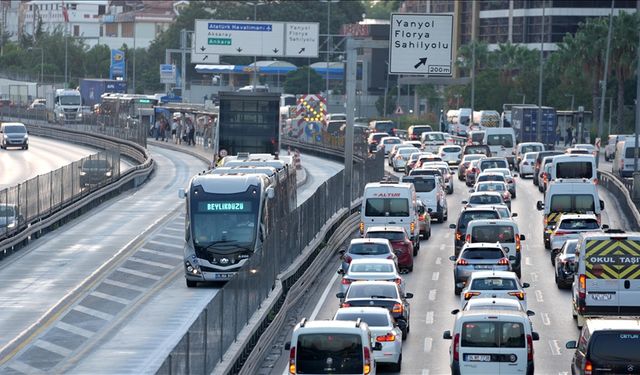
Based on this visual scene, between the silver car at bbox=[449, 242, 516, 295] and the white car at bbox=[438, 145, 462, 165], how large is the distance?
44950mm

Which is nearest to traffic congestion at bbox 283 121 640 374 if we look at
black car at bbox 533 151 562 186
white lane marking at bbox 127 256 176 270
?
white lane marking at bbox 127 256 176 270

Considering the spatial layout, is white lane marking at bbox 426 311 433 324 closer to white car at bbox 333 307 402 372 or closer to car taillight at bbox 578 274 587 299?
car taillight at bbox 578 274 587 299

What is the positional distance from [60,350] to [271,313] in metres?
4.60

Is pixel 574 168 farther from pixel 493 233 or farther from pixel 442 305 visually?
pixel 442 305

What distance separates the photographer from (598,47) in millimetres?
110688

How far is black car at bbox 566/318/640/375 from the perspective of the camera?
2273 centimetres

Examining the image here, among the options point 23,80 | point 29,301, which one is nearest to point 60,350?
point 29,301

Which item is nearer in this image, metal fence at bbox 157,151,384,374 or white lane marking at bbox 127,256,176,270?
metal fence at bbox 157,151,384,374

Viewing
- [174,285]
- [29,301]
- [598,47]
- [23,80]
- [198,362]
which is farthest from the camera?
[23,80]

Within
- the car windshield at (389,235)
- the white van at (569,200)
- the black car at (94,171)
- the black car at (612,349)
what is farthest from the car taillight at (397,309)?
the black car at (94,171)

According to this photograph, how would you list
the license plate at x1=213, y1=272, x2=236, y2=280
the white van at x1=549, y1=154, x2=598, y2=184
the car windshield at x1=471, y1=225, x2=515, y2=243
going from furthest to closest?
the white van at x1=549, y1=154, x2=598, y2=184 → the car windshield at x1=471, y1=225, x2=515, y2=243 → the license plate at x1=213, y1=272, x2=236, y2=280

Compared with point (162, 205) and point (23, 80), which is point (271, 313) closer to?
point (162, 205)

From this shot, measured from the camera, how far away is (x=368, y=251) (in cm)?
3972

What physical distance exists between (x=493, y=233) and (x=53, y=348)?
1606 centimetres
